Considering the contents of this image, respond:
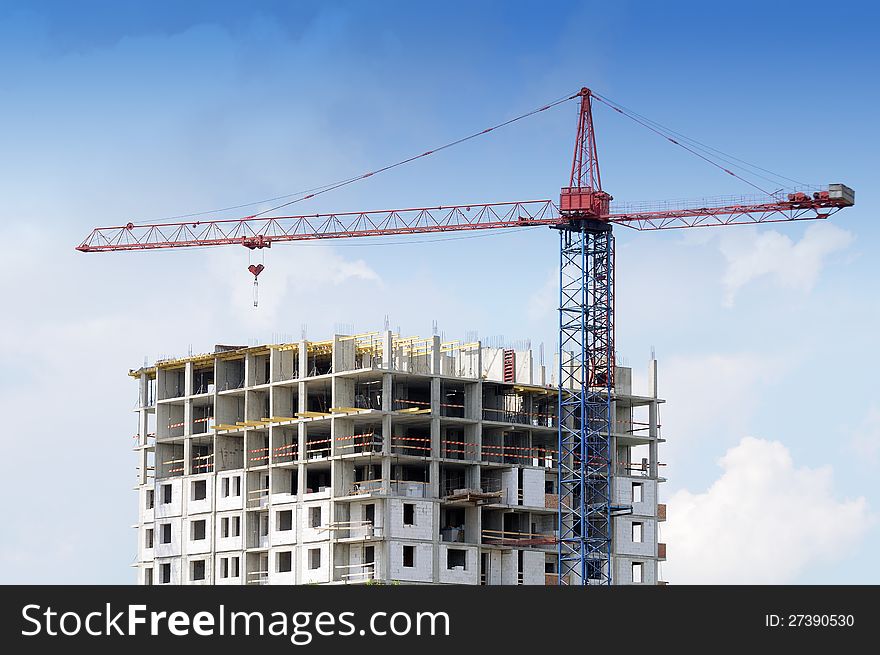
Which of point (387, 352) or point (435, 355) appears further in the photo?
point (435, 355)

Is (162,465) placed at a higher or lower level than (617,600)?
higher

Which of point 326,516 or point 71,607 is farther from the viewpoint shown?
point 326,516

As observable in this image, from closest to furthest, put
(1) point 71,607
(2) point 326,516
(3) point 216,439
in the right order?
(1) point 71,607
(2) point 326,516
(3) point 216,439

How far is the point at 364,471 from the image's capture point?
155750 mm

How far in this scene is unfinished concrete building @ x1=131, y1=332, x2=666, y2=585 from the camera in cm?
15325

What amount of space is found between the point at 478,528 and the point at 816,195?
135ft

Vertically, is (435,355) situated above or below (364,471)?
above

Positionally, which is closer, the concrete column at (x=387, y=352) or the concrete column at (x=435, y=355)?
the concrete column at (x=387, y=352)

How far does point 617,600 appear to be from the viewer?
5681cm

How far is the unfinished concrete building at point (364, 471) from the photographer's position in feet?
503

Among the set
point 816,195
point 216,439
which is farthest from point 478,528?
point 816,195

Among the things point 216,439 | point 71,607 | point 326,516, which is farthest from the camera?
point 216,439

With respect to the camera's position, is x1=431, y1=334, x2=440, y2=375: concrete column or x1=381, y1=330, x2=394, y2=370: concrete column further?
x1=431, y1=334, x2=440, y2=375: concrete column

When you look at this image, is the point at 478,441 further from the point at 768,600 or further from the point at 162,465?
the point at 768,600
